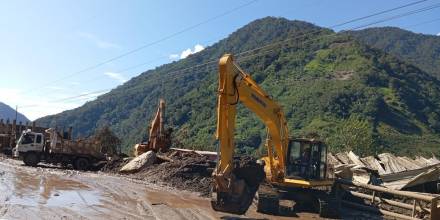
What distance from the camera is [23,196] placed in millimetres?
16062

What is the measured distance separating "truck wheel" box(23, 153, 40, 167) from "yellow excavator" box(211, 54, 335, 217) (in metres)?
19.7

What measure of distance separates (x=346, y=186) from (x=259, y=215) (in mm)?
6479

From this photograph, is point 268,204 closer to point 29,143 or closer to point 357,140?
point 29,143

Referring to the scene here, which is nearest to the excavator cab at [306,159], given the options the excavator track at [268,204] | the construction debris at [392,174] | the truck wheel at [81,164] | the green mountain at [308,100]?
the excavator track at [268,204]

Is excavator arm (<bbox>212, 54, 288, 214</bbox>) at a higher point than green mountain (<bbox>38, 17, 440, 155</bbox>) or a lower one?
lower

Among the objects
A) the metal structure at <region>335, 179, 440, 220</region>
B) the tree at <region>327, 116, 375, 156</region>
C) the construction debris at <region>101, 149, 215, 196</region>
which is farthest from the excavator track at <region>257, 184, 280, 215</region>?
the tree at <region>327, 116, 375, 156</region>

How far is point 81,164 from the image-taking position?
33.6 metres

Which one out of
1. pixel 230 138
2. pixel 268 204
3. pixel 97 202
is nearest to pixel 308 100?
pixel 268 204

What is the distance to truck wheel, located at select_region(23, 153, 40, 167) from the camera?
32922 millimetres

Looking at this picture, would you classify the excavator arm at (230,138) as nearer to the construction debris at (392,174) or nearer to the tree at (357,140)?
the construction debris at (392,174)

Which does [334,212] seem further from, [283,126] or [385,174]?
[385,174]

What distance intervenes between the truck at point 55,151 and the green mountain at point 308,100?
18.1m

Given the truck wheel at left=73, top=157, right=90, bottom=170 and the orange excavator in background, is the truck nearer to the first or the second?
the truck wheel at left=73, top=157, right=90, bottom=170

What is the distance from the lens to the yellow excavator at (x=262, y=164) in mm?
13914
